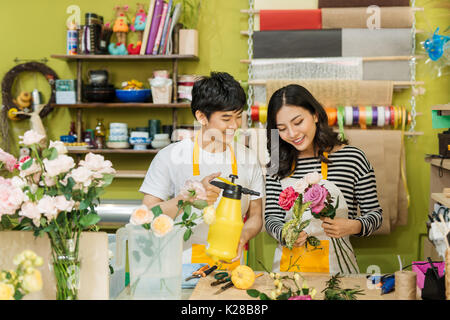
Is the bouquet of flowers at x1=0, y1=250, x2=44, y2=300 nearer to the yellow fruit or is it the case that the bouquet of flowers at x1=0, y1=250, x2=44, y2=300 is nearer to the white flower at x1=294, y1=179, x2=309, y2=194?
the yellow fruit

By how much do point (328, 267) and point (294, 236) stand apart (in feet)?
1.26

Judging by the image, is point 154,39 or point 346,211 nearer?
point 346,211

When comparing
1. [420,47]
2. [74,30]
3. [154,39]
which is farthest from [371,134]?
[74,30]

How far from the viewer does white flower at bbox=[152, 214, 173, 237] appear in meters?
1.25

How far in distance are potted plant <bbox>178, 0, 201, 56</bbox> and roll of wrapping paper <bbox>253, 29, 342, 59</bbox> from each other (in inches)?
15.1

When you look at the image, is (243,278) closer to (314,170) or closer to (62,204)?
(62,204)

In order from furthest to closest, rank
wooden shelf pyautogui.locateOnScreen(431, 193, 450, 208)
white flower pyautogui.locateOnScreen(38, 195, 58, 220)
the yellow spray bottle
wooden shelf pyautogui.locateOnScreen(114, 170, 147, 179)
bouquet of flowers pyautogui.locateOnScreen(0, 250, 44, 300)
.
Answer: wooden shelf pyautogui.locateOnScreen(114, 170, 147, 179) < wooden shelf pyautogui.locateOnScreen(431, 193, 450, 208) < the yellow spray bottle < white flower pyautogui.locateOnScreen(38, 195, 58, 220) < bouquet of flowers pyautogui.locateOnScreen(0, 250, 44, 300)

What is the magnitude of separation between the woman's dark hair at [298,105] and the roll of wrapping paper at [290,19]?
4.14 ft

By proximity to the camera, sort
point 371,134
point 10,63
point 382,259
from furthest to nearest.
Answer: point 10,63 → point 382,259 → point 371,134

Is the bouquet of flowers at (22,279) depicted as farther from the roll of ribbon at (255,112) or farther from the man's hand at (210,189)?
the roll of ribbon at (255,112)

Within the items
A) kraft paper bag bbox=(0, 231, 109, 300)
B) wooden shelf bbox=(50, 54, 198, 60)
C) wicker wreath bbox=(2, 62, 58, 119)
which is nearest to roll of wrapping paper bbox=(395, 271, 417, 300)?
kraft paper bag bbox=(0, 231, 109, 300)

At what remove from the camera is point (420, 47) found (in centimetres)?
318
